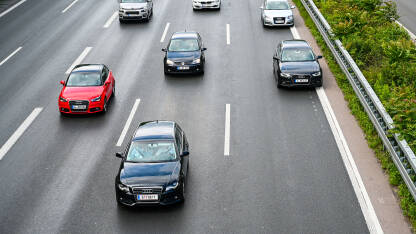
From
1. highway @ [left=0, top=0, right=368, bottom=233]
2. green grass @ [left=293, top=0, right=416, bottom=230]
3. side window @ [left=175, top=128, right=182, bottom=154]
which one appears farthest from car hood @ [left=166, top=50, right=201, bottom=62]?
side window @ [left=175, top=128, right=182, bottom=154]

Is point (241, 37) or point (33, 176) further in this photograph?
point (241, 37)

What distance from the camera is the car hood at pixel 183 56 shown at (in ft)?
83.0

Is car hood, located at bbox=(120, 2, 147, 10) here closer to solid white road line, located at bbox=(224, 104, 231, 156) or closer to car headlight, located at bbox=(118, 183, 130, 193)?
solid white road line, located at bbox=(224, 104, 231, 156)

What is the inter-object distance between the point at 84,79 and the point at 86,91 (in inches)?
34.3

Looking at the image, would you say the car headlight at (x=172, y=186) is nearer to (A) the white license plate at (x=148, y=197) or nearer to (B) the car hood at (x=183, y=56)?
(A) the white license plate at (x=148, y=197)

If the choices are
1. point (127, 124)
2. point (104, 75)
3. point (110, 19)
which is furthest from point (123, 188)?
point (110, 19)

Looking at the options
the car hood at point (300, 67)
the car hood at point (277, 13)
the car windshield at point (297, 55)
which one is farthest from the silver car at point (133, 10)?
the car hood at point (300, 67)

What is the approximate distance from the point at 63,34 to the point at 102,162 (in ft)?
56.0

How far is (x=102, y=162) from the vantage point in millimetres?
17453

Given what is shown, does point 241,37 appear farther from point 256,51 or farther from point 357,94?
point 357,94

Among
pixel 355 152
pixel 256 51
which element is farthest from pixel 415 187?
pixel 256 51

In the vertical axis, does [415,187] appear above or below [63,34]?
above

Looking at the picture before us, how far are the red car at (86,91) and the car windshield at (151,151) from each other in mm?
5803

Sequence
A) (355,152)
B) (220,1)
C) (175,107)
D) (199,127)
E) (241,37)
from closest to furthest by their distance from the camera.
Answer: (355,152) < (199,127) < (175,107) < (241,37) < (220,1)
